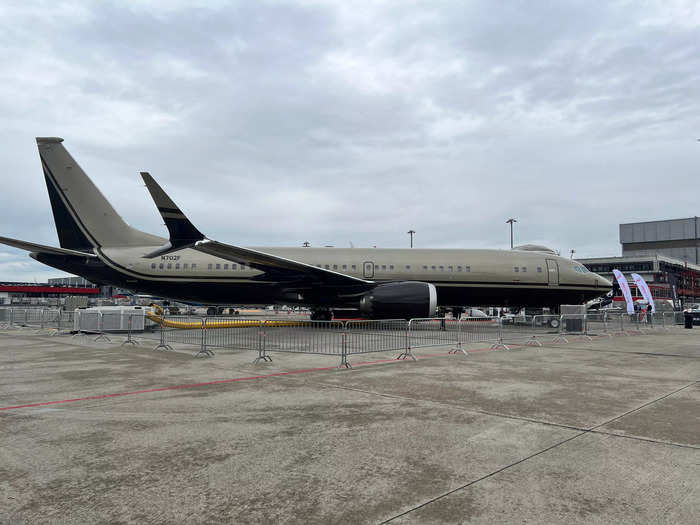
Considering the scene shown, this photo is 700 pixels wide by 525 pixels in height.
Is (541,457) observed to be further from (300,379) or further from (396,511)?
(300,379)

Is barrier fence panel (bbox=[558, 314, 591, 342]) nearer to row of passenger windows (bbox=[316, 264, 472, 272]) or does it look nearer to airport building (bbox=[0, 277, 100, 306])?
row of passenger windows (bbox=[316, 264, 472, 272])

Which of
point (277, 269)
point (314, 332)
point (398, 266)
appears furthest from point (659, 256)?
point (314, 332)

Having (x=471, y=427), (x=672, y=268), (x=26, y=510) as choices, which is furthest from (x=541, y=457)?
(x=672, y=268)

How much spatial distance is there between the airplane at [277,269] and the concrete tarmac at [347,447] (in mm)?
10835

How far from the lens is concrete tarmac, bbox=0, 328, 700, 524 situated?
3.15 meters

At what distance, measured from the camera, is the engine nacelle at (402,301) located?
16.4 meters

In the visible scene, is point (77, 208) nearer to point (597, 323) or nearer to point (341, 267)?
point (341, 267)

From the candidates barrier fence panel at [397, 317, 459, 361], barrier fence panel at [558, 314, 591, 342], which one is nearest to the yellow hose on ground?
barrier fence panel at [397, 317, 459, 361]

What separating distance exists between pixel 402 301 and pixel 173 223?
8.27m

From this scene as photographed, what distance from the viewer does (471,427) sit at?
5.15 meters

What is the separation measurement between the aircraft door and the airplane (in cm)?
5

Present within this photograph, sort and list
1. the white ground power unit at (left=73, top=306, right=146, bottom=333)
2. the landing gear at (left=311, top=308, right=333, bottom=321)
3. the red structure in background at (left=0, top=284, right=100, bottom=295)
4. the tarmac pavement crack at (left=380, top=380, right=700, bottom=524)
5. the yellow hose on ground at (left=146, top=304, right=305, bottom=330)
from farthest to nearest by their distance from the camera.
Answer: the red structure in background at (left=0, top=284, right=100, bottom=295), the landing gear at (left=311, top=308, right=333, bottom=321), the white ground power unit at (left=73, top=306, right=146, bottom=333), the yellow hose on ground at (left=146, top=304, right=305, bottom=330), the tarmac pavement crack at (left=380, top=380, right=700, bottom=524)

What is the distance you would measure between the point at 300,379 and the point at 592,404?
15.3ft

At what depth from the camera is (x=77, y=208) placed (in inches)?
769
